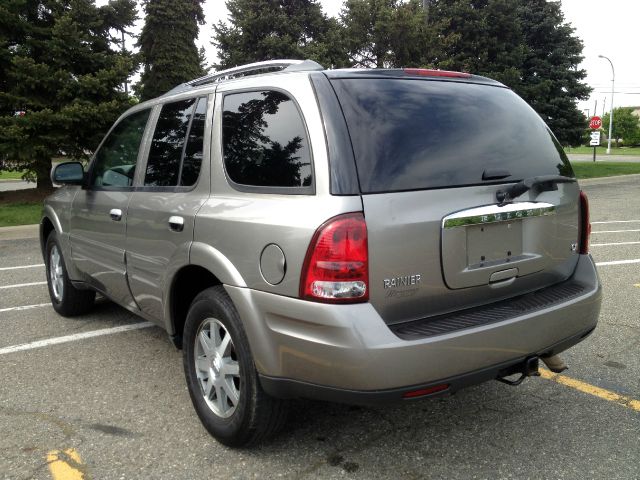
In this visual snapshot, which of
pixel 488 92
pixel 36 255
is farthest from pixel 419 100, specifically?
pixel 36 255

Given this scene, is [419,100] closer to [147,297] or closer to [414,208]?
[414,208]

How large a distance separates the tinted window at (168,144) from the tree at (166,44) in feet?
57.3

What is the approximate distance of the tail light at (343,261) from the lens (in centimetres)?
222

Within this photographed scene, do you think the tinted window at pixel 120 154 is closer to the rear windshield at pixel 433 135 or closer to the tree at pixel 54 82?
the rear windshield at pixel 433 135

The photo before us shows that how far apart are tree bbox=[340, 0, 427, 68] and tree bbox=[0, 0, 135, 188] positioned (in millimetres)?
7503

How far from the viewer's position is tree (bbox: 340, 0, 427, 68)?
17.1 metres

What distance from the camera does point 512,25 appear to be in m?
21.2

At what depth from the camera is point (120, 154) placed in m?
3.96

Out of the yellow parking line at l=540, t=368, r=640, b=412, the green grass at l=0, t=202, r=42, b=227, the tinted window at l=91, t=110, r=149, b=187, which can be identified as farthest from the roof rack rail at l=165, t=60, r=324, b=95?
the green grass at l=0, t=202, r=42, b=227

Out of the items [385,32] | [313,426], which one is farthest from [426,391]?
[385,32]

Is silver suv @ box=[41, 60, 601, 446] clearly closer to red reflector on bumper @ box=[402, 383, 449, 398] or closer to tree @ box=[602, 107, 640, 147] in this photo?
red reflector on bumper @ box=[402, 383, 449, 398]

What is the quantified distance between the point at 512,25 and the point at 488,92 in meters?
20.7

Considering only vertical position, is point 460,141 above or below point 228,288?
above

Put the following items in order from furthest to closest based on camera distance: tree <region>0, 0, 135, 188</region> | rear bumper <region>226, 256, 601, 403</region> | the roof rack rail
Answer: tree <region>0, 0, 135, 188</region>
the roof rack rail
rear bumper <region>226, 256, 601, 403</region>
